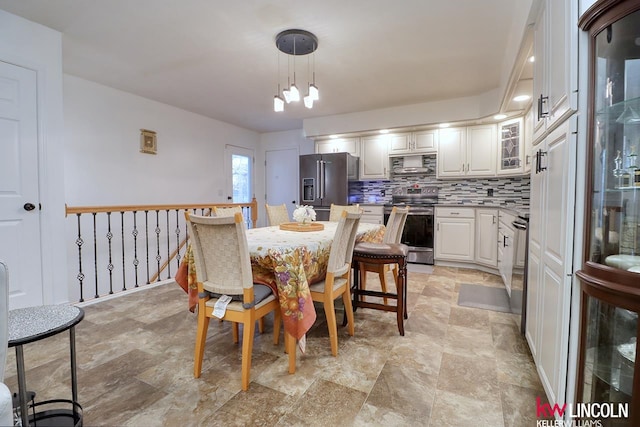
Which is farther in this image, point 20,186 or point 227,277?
point 20,186

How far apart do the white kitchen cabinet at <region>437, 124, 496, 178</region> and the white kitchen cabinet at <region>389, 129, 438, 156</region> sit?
0.35ft

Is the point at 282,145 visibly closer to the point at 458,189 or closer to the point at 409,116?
the point at 409,116

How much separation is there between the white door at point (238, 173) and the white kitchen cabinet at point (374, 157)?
2582 millimetres

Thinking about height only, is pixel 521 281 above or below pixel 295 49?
below

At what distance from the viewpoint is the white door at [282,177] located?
6.38m

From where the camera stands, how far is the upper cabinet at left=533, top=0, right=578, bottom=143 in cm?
113

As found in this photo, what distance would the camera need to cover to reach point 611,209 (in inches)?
41.3

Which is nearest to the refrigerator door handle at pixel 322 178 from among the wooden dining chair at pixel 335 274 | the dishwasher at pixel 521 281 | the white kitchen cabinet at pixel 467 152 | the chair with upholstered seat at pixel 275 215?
the chair with upholstered seat at pixel 275 215

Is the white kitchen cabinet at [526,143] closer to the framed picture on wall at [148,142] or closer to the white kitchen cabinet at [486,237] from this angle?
A: the white kitchen cabinet at [486,237]

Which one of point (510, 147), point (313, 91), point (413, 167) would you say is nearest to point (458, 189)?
point (413, 167)

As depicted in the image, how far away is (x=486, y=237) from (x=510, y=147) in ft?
4.16

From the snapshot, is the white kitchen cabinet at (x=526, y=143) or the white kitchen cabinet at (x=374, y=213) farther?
the white kitchen cabinet at (x=374, y=213)

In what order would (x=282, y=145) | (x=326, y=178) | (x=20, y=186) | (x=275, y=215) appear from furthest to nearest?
(x=282, y=145), (x=326, y=178), (x=275, y=215), (x=20, y=186)

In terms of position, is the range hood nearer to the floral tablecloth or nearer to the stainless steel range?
the stainless steel range
